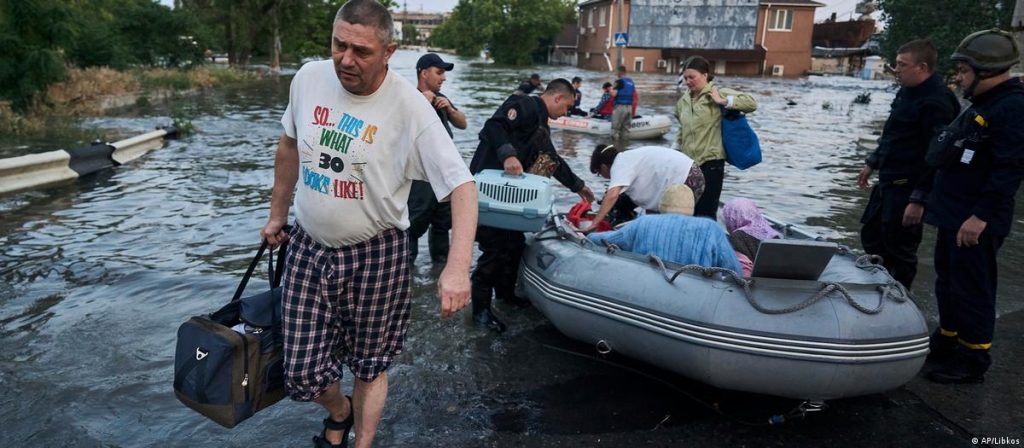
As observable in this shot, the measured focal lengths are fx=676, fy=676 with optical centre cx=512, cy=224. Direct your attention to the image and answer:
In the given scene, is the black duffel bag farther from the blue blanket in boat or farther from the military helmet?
the military helmet

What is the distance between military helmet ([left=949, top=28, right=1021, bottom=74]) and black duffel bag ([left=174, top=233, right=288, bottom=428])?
3.83 metres

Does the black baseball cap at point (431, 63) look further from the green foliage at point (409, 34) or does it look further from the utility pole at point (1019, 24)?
the green foliage at point (409, 34)

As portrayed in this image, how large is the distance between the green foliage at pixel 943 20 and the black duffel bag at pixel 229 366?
16292mm

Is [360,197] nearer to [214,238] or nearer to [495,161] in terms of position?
[495,161]

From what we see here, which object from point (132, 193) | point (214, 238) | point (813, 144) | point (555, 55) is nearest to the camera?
point (214, 238)

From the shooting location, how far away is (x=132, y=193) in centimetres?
883

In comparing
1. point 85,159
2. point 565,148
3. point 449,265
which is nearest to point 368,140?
point 449,265

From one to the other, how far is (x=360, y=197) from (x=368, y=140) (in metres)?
0.22

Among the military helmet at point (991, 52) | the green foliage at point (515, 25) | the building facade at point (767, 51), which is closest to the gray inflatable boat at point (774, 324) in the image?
the military helmet at point (991, 52)

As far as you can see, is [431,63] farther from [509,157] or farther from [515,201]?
[515,201]

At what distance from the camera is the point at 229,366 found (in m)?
2.63

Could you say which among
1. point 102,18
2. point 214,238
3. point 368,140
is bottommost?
point 214,238

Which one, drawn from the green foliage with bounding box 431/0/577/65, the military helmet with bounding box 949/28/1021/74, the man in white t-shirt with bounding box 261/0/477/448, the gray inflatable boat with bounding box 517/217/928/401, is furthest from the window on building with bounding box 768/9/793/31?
the man in white t-shirt with bounding box 261/0/477/448

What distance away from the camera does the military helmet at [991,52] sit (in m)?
3.71
